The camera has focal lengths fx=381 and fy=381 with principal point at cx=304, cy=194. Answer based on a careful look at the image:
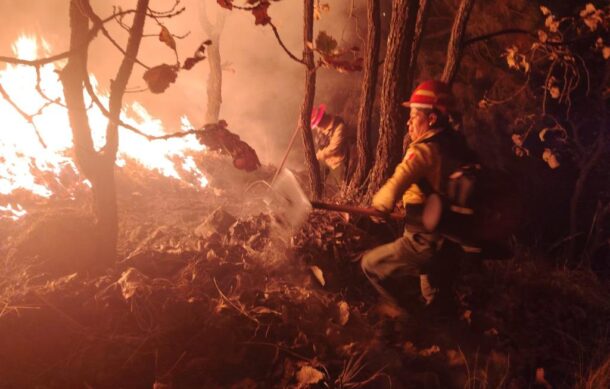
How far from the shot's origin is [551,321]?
4031 millimetres

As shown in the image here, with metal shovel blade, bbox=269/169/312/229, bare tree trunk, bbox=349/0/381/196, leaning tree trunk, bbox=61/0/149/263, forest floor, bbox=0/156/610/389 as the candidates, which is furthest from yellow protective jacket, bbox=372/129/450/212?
leaning tree trunk, bbox=61/0/149/263

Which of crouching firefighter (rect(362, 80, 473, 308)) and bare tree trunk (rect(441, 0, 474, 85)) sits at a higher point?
bare tree trunk (rect(441, 0, 474, 85))

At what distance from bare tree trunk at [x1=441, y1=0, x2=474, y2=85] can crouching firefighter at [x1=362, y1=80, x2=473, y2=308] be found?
5.64 feet

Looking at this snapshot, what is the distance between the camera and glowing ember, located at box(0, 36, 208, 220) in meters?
6.02

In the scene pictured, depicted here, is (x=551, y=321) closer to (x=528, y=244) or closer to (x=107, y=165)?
(x=528, y=244)

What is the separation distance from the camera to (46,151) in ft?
20.7

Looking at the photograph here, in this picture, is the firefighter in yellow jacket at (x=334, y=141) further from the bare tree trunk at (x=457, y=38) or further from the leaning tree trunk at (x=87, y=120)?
the leaning tree trunk at (x=87, y=120)

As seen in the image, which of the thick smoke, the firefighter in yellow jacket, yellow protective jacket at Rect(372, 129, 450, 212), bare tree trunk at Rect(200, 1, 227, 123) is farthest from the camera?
bare tree trunk at Rect(200, 1, 227, 123)

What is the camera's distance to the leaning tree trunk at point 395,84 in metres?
4.34

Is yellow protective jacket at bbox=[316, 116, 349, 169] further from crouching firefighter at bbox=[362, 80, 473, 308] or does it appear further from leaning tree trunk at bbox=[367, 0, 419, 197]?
crouching firefighter at bbox=[362, 80, 473, 308]

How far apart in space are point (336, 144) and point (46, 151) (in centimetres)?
494

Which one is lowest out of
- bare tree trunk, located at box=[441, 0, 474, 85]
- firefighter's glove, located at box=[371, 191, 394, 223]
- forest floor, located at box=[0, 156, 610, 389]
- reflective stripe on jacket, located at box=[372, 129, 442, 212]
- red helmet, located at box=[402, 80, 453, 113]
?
forest floor, located at box=[0, 156, 610, 389]

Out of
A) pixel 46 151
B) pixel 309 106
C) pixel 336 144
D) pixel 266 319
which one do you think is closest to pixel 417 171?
pixel 266 319

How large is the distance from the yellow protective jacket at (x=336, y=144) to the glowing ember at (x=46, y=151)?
8.42ft
